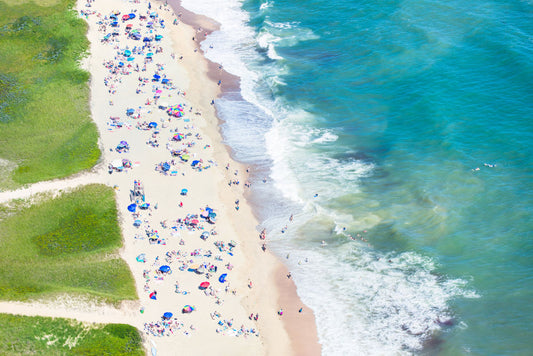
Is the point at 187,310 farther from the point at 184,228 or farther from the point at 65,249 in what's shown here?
the point at 65,249

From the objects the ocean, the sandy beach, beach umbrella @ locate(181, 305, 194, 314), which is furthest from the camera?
the ocean

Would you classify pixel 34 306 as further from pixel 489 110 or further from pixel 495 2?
pixel 495 2

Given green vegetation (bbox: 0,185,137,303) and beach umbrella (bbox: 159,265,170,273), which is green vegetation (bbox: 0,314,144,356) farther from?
beach umbrella (bbox: 159,265,170,273)

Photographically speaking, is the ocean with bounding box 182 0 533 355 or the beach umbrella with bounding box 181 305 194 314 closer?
the beach umbrella with bounding box 181 305 194 314

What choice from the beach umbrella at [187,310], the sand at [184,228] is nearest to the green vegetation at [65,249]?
the sand at [184,228]

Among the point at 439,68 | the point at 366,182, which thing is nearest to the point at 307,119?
the point at 366,182

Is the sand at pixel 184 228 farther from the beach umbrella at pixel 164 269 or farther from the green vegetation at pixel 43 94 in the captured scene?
the green vegetation at pixel 43 94

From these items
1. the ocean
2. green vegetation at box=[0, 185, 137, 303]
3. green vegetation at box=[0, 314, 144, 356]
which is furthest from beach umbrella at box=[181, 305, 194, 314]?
the ocean
